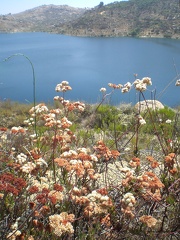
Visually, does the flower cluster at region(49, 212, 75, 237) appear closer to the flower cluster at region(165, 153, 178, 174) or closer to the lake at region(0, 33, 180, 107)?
the flower cluster at region(165, 153, 178, 174)

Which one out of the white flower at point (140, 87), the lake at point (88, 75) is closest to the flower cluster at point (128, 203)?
the white flower at point (140, 87)

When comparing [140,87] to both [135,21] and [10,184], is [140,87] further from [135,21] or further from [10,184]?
[135,21]

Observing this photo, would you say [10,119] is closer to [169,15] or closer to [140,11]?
[169,15]

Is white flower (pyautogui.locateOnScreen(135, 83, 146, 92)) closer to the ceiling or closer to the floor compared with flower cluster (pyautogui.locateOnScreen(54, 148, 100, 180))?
closer to the ceiling

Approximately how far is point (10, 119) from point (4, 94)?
32.8 ft

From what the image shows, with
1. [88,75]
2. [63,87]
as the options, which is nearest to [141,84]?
[63,87]

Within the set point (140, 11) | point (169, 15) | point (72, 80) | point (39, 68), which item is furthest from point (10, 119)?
point (140, 11)

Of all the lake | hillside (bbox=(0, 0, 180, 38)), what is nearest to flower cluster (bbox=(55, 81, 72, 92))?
the lake

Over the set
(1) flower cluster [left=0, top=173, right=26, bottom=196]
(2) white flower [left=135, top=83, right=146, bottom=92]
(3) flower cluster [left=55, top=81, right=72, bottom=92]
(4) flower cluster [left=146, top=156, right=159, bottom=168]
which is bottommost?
(4) flower cluster [left=146, top=156, right=159, bottom=168]

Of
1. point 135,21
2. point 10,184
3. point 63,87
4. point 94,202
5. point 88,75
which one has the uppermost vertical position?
point 135,21

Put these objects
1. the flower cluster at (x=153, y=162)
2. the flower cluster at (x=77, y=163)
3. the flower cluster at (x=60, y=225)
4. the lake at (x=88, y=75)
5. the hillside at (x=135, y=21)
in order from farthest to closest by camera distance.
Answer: the hillside at (x=135, y=21) → the lake at (x=88, y=75) → the flower cluster at (x=153, y=162) → the flower cluster at (x=77, y=163) → the flower cluster at (x=60, y=225)

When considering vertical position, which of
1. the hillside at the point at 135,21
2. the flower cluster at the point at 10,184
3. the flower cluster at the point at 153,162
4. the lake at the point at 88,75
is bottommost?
the lake at the point at 88,75

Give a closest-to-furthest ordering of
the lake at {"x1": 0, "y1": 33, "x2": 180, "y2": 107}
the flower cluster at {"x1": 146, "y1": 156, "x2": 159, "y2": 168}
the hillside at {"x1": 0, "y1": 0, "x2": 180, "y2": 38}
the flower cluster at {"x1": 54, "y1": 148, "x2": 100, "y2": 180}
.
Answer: the flower cluster at {"x1": 54, "y1": 148, "x2": 100, "y2": 180} < the flower cluster at {"x1": 146, "y1": 156, "x2": 159, "y2": 168} < the lake at {"x1": 0, "y1": 33, "x2": 180, "y2": 107} < the hillside at {"x1": 0, "y1": 0, "x2": 180, "y2": 38}

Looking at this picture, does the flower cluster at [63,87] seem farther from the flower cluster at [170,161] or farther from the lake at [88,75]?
the lake at [88,75]
